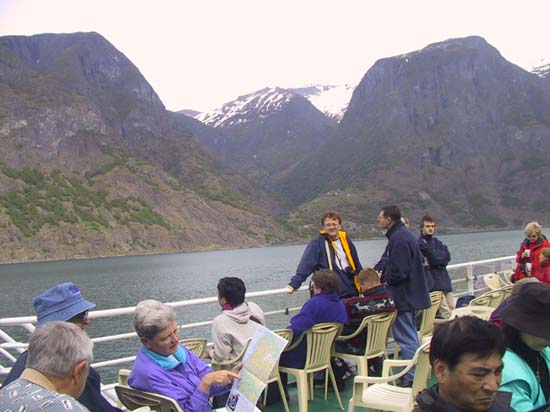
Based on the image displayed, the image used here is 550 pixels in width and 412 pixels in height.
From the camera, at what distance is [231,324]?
Answer: 408 centimetres

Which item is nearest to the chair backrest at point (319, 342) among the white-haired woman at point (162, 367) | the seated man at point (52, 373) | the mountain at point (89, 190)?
the white-haired woman at point (162, 367)

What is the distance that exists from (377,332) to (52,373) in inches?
132

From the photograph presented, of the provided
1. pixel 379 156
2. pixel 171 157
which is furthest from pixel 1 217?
pixel 379 156

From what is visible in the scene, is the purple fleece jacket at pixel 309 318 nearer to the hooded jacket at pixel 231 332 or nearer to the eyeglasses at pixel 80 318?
the hooded jacket at pixel 231 332

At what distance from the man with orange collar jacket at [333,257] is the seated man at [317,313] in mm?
855

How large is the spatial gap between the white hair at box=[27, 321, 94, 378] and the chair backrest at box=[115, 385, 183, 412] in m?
0.91

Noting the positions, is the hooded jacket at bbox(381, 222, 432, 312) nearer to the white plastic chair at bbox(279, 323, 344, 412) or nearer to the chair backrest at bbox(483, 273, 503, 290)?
the white plastic chair at bbox(279, 323, 344, 412)

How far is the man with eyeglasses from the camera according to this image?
8.57 ft

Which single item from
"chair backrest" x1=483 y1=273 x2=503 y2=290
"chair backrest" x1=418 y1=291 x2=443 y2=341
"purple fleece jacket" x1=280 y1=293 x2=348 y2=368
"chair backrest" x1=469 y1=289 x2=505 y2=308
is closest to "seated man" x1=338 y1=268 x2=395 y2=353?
"purple fleece jacket" x1=280 y1=293 x2=348 y2=368

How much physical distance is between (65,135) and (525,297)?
15034 centimetres

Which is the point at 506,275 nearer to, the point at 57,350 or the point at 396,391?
the point at 396,391

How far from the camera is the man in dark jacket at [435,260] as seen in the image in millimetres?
6348

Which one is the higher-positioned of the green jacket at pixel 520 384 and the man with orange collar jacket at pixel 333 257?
the green jacket at pixel 520 384

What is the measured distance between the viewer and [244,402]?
9.89ft
